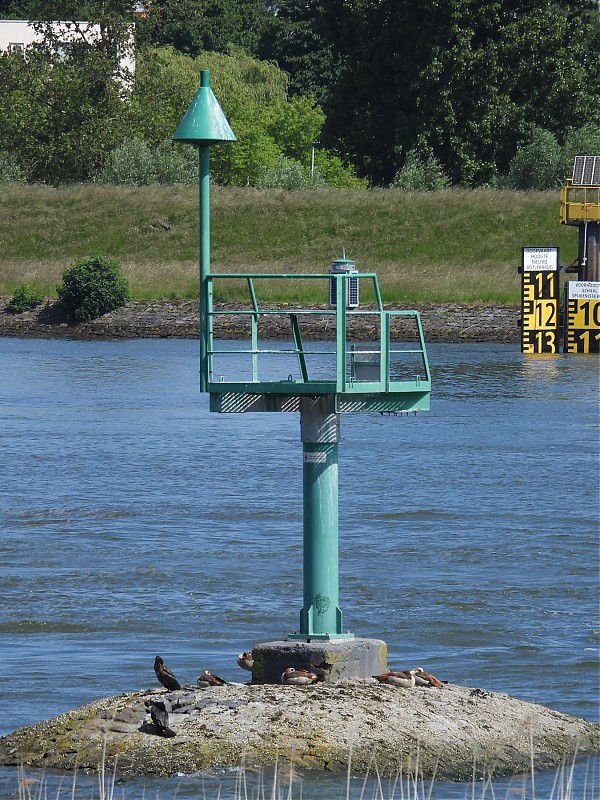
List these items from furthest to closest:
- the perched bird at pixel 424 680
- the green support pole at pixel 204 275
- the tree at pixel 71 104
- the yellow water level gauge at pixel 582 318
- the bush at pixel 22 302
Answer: the tree at pixel 71 104 → the bush at pixel 22 302 → the yellow water level gauge at pixel 582 318 → the green support pole at pixel 204 275 → the perched bird at pixel 424 680

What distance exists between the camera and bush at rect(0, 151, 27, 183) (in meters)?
101

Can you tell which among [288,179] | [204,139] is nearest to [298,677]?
[204,139]

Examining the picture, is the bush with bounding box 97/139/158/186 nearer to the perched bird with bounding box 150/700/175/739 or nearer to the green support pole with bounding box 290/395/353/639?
the green support pole with bounding box 290/395/353/639

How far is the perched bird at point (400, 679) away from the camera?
15.4 metres

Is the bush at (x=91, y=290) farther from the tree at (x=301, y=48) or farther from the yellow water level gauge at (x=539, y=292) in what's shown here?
the tree at (x=301, y=48)

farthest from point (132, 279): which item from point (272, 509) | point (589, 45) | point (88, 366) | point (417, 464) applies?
point (272, 509)

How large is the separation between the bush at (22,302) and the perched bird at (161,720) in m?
65.5

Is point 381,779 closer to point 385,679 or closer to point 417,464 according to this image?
Answer: point 385,679

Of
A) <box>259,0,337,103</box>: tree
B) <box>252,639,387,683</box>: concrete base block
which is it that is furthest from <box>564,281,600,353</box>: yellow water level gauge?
<box>259,0,337,103</box>: tree

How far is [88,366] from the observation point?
206 ft

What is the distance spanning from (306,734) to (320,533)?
8.21 ft

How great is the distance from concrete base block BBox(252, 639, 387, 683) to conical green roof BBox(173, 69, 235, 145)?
4.97m

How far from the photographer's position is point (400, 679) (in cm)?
1544

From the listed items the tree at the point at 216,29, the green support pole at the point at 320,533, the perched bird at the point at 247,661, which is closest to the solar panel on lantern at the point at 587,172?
the green support pole at the point at 320,533
